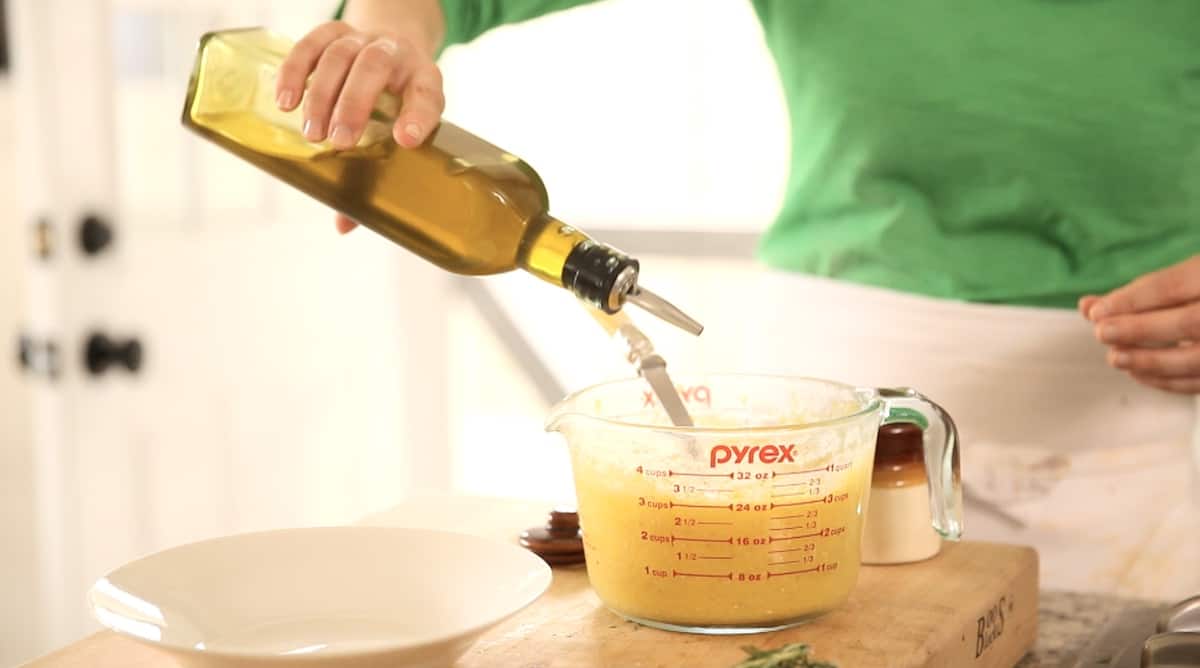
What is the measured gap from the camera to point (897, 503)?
90 cm

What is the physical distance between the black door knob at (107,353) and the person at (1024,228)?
141 cm

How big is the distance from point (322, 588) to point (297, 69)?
32cm

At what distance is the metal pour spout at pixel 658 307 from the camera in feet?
2.54

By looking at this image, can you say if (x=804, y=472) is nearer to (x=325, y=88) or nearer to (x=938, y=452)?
(x=938, y=452)

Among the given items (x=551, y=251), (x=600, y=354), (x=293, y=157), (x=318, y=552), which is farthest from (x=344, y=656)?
(x=600, y=354)

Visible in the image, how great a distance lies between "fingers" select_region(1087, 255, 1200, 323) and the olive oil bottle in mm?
424

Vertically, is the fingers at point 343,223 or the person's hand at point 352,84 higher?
the person's hand at point 352,84

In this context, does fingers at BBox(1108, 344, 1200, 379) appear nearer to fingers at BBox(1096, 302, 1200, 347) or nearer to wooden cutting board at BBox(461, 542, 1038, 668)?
fingers at BBox(1096, 302, 1200, 347)

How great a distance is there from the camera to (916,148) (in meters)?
1.16

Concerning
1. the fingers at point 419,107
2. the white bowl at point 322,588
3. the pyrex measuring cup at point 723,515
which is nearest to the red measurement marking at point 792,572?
the pyrex measuring cup at point 723,515

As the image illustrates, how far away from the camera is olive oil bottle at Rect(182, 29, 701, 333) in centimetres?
88

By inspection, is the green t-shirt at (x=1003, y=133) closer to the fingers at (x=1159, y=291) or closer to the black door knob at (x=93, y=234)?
the fingers at (x=1159, y=291)

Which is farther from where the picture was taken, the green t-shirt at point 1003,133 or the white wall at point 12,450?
the white wall at point 12,450

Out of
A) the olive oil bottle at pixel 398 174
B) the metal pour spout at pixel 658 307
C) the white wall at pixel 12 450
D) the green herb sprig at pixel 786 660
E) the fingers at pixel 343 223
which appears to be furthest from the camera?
the white wall at pixel 12 450
